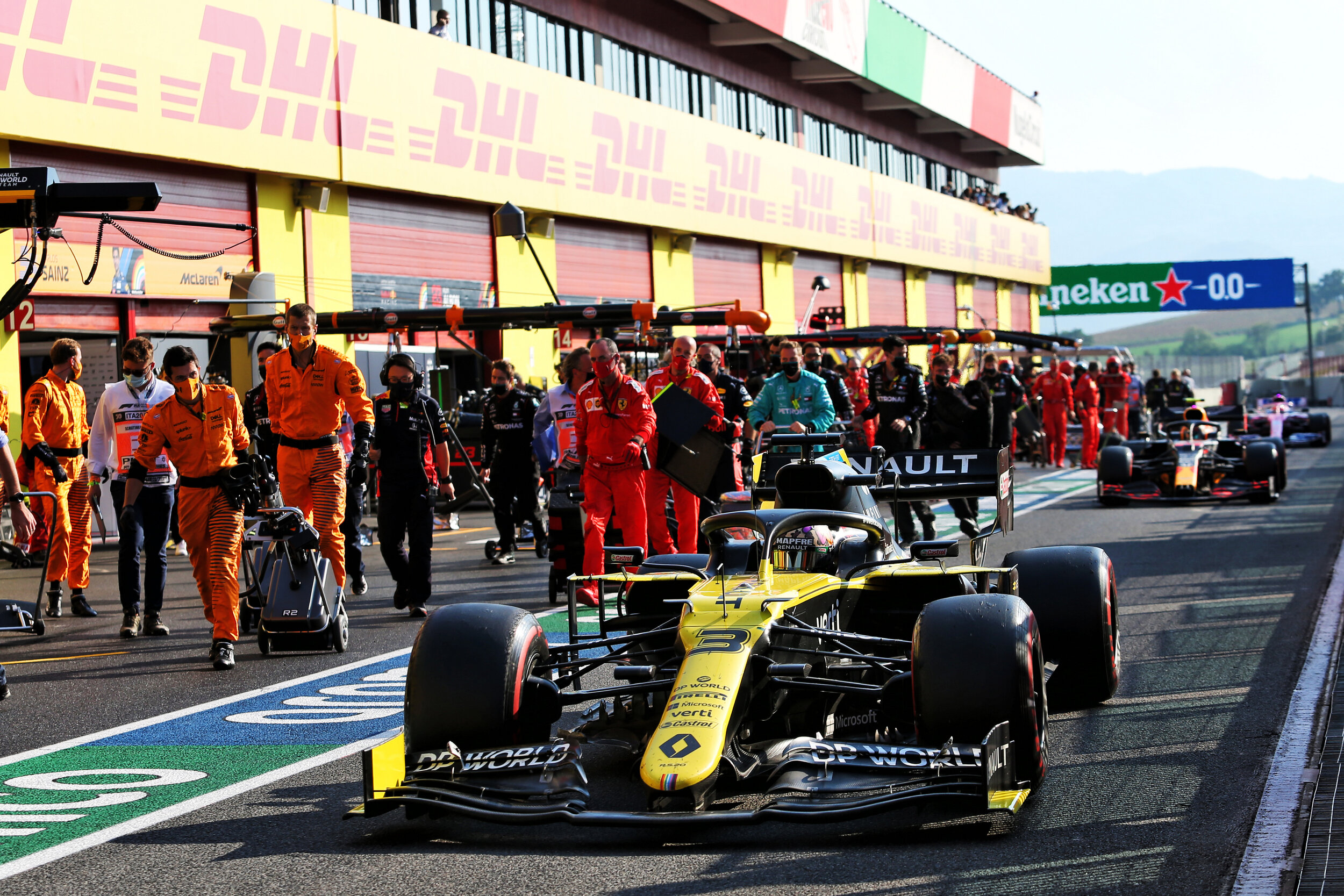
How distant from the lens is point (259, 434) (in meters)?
11.4

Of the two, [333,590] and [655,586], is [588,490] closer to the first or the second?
[333,590]

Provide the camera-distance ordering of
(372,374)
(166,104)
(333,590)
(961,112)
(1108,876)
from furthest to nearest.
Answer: (961,112)
(372,374)
(166,104)
(333,590)
(1108,876)

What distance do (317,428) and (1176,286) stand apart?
58.4 meters

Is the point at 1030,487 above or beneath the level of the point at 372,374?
beneath

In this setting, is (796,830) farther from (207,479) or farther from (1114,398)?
(1114,398)

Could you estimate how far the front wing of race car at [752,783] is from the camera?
4.76m

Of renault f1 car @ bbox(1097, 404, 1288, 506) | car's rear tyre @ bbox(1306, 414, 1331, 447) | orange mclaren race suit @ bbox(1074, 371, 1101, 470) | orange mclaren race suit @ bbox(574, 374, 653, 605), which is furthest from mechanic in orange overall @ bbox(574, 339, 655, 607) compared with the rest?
car's rear tyre @ bbox(1306, 414, 1331, 447)

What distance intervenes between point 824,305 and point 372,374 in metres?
20.1

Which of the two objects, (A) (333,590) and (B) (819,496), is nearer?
(B) (819,496)

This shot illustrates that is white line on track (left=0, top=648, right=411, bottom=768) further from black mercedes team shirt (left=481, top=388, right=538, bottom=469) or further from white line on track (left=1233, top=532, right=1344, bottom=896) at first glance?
black mercedes team shirt (left=481, top=388, right=538, bottom=469)

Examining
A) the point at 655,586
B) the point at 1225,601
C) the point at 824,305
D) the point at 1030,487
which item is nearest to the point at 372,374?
the point at 1030,487

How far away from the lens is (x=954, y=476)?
7.38 metres

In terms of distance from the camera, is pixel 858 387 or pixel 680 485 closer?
pixel 680 485

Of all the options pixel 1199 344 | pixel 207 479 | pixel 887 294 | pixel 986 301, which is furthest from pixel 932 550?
pixel 1199 344
